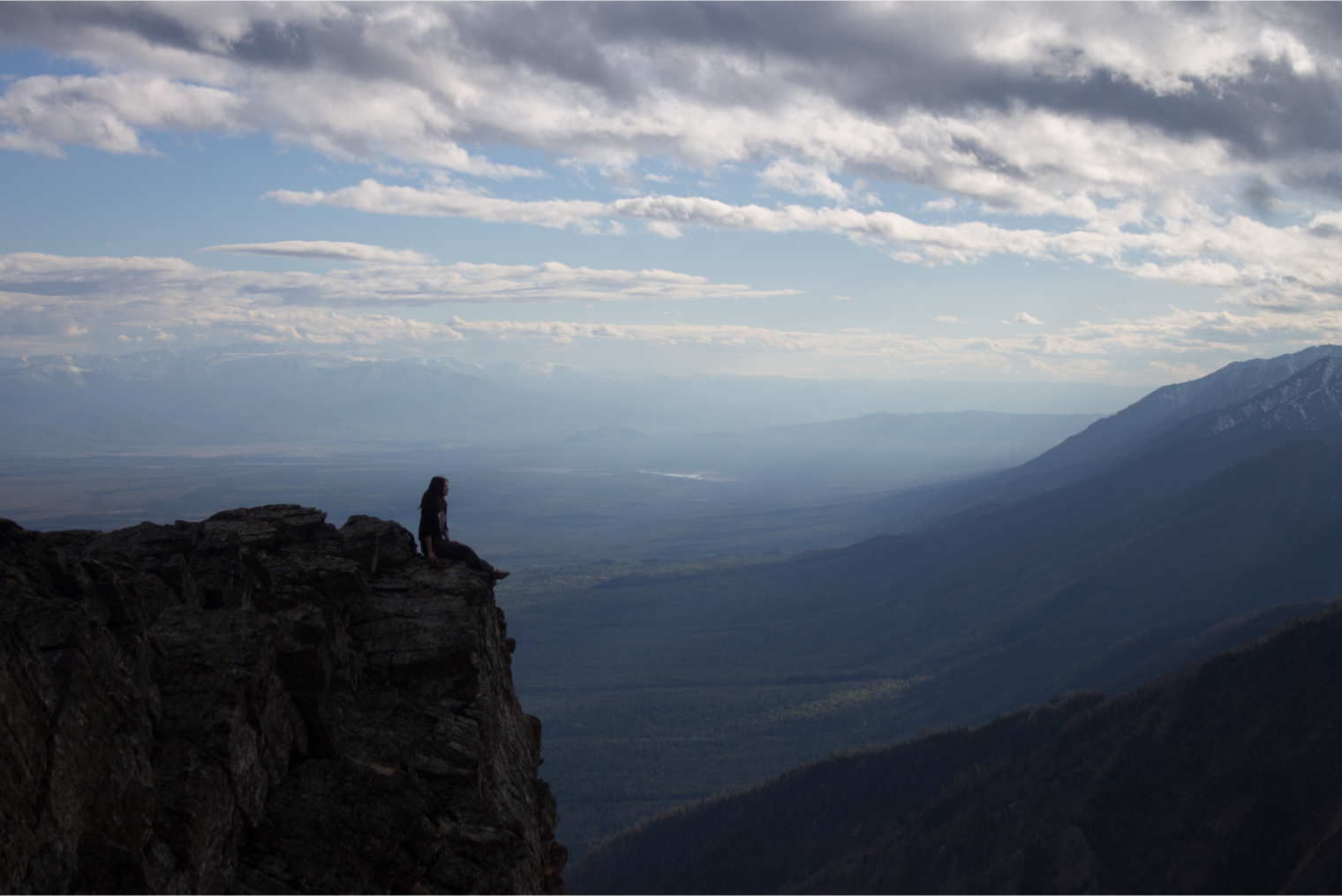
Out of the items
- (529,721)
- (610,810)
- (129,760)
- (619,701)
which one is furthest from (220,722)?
(619,701)

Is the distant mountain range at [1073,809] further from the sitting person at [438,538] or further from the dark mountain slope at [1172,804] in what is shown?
the sitting person at [438,538]

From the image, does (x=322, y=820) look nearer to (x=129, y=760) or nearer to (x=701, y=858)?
(x=129, y=760)

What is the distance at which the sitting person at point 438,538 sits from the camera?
21.0 m

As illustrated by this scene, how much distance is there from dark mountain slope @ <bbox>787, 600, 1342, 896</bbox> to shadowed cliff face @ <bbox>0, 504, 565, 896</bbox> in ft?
218

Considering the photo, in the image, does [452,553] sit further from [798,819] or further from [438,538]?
[798,819]

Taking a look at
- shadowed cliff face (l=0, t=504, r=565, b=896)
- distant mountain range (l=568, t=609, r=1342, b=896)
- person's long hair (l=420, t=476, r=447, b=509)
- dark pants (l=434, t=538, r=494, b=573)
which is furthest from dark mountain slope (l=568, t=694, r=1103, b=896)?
shadowed cliff face (l=0, t=504, r=565, b=896)

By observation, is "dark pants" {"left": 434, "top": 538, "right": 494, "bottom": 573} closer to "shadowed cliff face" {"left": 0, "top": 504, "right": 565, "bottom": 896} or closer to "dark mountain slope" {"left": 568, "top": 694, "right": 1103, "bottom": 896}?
"shadowed cliff face" {"left": 0, "top": 504, "right": 565, "bottom": 896}

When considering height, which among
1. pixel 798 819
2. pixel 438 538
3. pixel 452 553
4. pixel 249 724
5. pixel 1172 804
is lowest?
pixel 798 819

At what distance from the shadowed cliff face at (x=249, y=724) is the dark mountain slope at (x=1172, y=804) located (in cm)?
6643

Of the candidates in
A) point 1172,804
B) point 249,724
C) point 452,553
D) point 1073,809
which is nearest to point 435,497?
point 452,553

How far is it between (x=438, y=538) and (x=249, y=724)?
29.9 ft

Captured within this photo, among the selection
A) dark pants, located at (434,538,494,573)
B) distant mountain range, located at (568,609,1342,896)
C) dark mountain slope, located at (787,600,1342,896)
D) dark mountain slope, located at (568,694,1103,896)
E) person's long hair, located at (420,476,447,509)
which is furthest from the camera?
dark mountain slope, located at (568,694,1103,896)

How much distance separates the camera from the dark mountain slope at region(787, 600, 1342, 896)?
→ 2511 inches

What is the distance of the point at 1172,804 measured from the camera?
7219 cm
